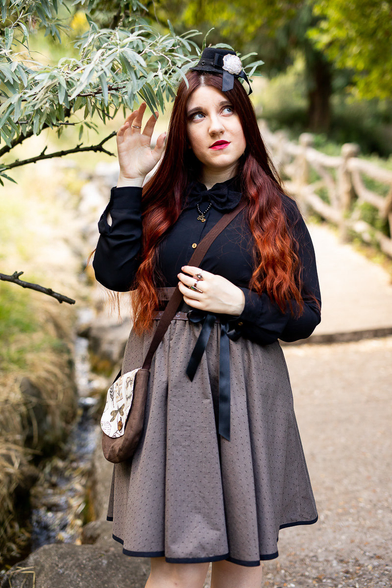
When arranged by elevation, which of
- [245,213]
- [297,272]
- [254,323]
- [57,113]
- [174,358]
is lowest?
[174,358]

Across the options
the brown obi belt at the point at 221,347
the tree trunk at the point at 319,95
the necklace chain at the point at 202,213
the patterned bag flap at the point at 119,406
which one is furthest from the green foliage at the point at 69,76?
the tree trunk at the point at 319,95

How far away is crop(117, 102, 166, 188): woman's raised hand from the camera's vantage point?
5.15 ft

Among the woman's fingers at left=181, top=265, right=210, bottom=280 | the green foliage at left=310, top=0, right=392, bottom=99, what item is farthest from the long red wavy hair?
the green foliage at left=310, top=0, right=392, bottom=99

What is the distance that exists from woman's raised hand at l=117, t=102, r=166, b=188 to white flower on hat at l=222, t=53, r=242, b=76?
0.84ft

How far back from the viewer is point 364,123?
50.5ft

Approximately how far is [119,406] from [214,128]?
84 cm

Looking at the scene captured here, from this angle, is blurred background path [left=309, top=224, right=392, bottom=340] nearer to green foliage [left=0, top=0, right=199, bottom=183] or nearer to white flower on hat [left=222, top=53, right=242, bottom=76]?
white flower on hat [left=222, top=53, right=242, bottom=76]

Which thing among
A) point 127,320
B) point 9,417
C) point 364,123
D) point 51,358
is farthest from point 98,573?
point 364,123

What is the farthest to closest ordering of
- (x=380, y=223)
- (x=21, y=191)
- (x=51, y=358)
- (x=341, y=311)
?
1. (x=21, y=191)
2. (x=380, y=223)
3. (x=341, y=311)
4. (x=51, y=358)

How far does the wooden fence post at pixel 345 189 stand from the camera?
7.53 meters

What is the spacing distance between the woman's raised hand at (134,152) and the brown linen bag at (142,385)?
0.27 meters

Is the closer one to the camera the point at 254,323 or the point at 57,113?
the point at 57,113

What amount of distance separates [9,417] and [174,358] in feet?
5.73

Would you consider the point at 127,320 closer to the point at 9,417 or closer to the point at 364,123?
the point at 9,417
